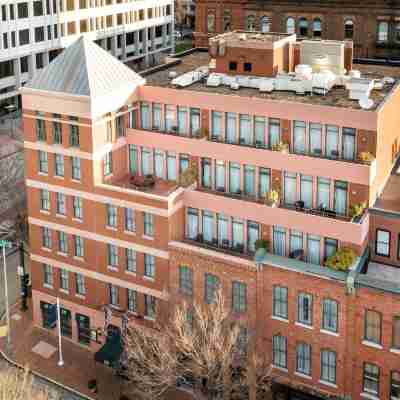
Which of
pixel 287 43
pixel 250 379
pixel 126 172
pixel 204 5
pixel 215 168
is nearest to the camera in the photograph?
pixel 250 379

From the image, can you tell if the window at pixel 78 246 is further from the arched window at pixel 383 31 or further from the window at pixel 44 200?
the arched window at pixel 383 31

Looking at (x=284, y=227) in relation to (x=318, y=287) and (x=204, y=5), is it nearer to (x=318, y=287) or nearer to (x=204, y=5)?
(x=318, y=287)

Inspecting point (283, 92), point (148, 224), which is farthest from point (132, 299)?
point (283, 92)

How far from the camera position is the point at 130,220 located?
193ft

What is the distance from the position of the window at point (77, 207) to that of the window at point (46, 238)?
3.82 m

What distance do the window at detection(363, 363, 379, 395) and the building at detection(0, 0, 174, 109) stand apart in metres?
88.4

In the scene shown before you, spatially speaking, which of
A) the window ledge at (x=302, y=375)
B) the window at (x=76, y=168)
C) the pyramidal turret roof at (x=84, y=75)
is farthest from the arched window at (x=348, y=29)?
the window ledge at (x=302, y=375)

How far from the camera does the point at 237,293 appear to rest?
55.2 metres

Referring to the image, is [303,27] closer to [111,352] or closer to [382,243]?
[382,243]

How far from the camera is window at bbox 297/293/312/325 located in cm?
5281

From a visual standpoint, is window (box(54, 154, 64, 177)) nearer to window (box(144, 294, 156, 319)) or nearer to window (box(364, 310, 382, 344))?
window (box(144, 294, 156, 319))

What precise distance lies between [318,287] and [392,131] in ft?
52.9

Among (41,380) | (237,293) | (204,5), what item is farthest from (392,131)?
(204,5)

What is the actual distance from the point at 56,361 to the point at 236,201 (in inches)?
828
